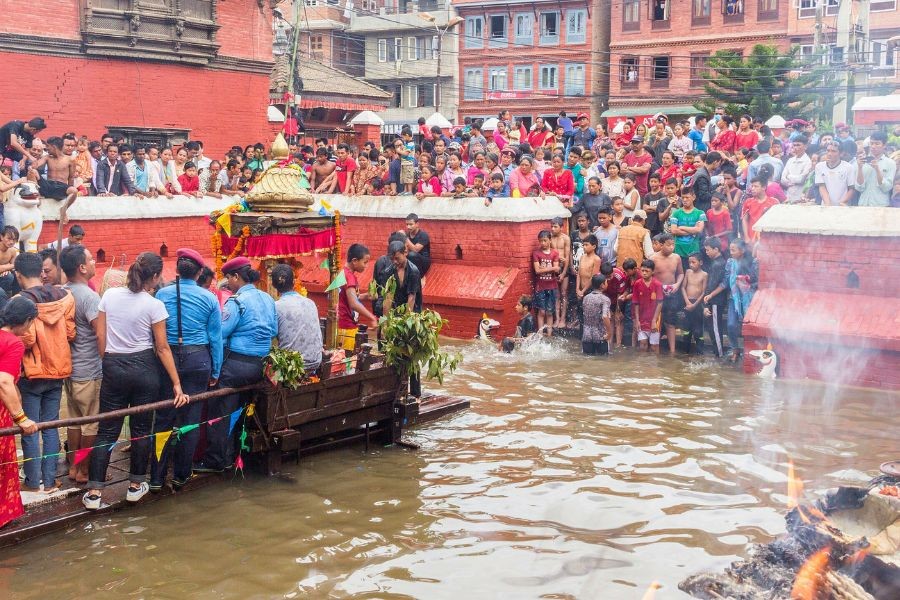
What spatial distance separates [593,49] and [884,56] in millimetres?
15940

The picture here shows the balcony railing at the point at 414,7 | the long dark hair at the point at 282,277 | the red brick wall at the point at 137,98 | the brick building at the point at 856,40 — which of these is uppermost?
the balcony railing at the point at 414,7

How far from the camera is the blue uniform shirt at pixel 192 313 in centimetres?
824

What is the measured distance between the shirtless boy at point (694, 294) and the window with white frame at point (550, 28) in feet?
148

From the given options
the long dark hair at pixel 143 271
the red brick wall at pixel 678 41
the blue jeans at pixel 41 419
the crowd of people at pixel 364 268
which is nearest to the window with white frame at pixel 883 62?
the red brick wall at pixel 678 41

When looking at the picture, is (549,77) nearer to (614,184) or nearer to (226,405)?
(614,184)

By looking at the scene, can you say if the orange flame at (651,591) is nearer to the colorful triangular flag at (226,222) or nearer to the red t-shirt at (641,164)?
the colorful triangular flag at (226,222)

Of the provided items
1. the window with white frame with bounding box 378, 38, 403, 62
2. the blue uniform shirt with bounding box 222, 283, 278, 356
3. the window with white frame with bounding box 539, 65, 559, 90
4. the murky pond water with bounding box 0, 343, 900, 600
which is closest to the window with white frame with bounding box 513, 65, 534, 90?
the window with white frame with bounding box 539, 65, 559, 90

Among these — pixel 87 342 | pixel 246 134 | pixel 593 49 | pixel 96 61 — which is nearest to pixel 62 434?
pixel 87 342

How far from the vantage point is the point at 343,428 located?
9539 millimetres

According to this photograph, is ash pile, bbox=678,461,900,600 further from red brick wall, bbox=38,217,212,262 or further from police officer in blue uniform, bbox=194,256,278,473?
red brick wall, bbox=38,217,212,262

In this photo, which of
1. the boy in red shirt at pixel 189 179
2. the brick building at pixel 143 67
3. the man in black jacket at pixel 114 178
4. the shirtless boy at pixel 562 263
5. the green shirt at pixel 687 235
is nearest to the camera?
the green shirt at pixel 687 235

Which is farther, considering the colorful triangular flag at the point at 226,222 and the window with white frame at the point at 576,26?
the window with white frame at the point at 576,26

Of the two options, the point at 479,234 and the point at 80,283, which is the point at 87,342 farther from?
the point at 479,234

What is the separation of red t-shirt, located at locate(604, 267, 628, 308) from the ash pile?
7.82 m
